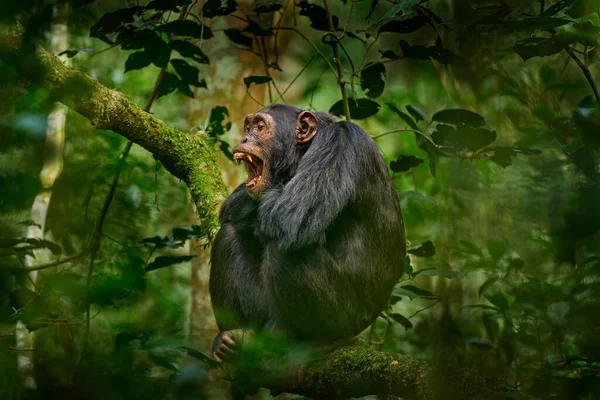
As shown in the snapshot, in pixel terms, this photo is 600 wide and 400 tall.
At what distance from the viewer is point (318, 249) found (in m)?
4.79

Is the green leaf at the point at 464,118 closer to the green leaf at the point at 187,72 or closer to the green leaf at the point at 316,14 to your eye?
the green leaf at the point at 316,14

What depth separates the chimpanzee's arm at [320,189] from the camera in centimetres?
473

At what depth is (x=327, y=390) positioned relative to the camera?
4113mm

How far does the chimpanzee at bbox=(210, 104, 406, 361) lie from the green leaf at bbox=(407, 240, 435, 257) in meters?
0.81

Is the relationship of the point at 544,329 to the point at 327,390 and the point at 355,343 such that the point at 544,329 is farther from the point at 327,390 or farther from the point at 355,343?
the point at 355,343

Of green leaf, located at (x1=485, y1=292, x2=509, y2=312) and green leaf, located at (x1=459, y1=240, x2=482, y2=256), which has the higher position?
green leaf, located at (x1=459, y1=240, x2=482, y2=256)

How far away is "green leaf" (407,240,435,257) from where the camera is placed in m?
5.91

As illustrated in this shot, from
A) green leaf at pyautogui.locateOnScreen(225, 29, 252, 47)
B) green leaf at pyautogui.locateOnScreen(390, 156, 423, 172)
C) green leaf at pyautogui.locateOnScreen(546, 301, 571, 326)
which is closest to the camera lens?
green leaf at pyautogui.locateOnScreen(546, 301, 571, 326)

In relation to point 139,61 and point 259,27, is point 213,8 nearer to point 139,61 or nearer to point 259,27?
point 259,27

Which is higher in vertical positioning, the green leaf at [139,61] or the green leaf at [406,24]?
the green leaf at [406,24]

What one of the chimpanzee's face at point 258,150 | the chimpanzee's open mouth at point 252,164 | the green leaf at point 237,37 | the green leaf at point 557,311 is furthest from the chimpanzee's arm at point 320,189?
the green leaf at point 557,311

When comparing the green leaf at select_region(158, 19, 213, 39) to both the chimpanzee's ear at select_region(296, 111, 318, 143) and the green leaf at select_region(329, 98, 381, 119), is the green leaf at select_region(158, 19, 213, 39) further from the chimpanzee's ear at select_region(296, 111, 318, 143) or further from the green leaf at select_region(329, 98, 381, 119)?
the green leaf at select_region(329, 98, 381, 119)

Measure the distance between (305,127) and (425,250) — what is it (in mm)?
1659

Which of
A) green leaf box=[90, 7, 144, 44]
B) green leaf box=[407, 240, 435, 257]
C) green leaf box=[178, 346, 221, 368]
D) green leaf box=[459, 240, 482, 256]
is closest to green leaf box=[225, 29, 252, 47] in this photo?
green leaf box=[90, 7, 144, 44]
